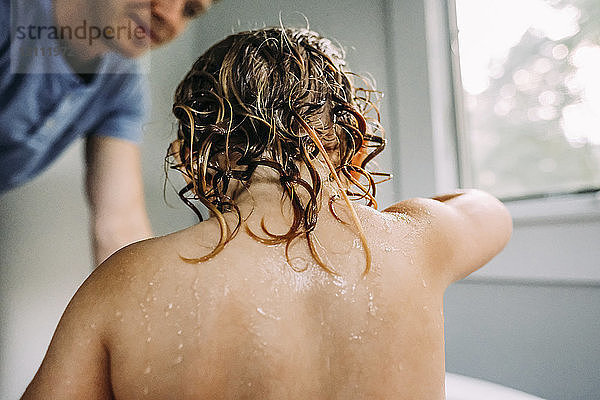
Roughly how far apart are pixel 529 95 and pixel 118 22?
3.09 feet

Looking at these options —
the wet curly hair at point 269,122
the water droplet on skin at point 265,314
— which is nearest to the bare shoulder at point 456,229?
the wet curly hair at point 269,122

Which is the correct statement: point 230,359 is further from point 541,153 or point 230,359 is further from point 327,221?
point 541,153

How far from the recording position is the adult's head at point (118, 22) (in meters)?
1.03

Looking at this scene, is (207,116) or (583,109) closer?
(207,116)

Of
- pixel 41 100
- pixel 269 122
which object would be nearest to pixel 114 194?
pixel 41 100

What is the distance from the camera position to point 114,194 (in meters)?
1.18

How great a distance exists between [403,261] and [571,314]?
581mm

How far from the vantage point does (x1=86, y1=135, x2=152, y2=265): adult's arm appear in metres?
1.13

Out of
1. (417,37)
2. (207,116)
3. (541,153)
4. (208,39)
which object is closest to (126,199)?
(208,39)

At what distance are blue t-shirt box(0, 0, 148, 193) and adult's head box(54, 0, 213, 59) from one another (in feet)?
0.10

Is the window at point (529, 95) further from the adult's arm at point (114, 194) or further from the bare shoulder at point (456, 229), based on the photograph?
the adult's arm at point (114, 194)

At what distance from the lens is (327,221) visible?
0.66 metres

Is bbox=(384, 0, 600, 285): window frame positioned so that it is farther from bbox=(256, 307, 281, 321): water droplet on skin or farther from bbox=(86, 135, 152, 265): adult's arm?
bbox=(256, 307, 281, 321): water droplet on skin

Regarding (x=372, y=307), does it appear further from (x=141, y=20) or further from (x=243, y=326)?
(x=141, y=20)
